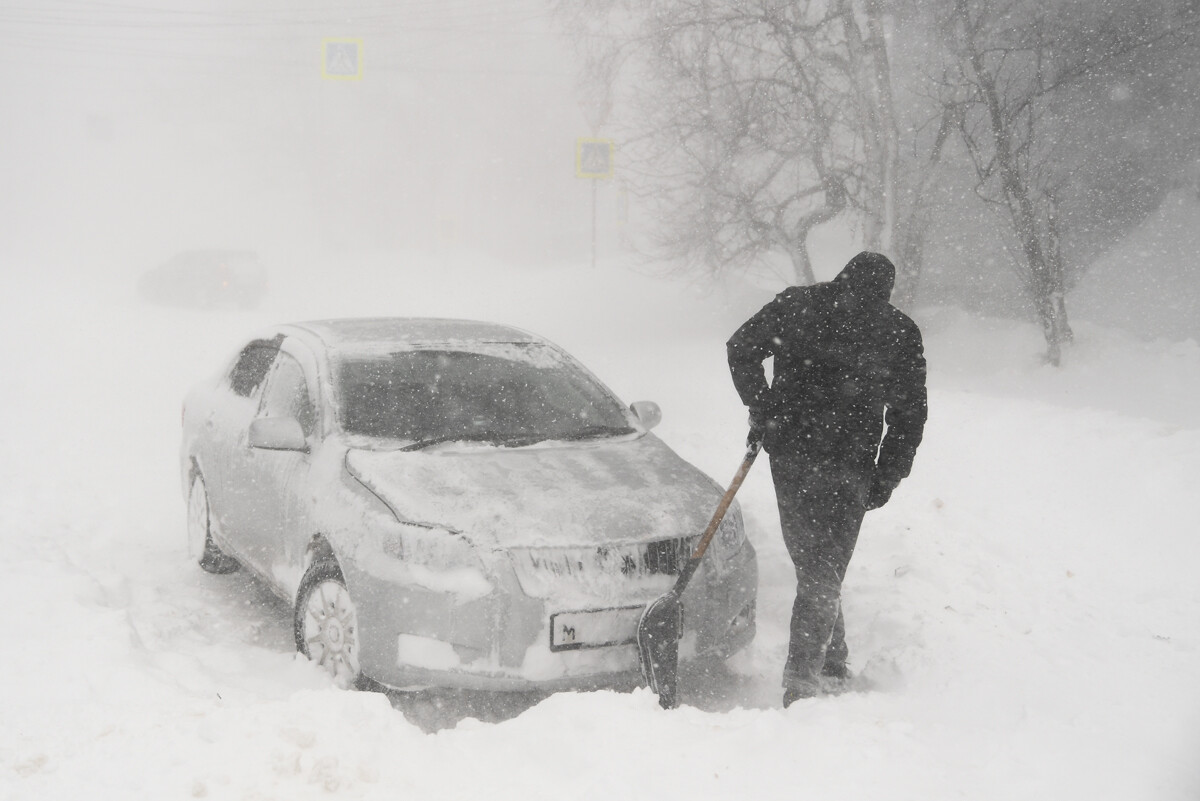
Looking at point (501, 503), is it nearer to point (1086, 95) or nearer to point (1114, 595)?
point (1114, 595)

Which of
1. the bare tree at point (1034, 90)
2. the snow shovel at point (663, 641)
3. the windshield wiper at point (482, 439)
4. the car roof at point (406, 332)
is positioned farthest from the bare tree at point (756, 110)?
the snow shovel at point (663, 641)

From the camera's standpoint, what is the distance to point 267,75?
60.6 m

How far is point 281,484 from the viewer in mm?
4594

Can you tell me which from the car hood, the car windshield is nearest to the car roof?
the car windshield

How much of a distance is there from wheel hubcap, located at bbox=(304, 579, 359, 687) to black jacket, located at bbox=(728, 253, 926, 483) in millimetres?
1689

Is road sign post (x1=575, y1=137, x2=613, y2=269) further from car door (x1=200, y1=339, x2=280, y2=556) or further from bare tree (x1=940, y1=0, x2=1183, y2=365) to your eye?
car door (x1=200, y1=339, x2=280, y2=556)

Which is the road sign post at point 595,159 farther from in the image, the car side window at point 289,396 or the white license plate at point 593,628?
the white license plate at point 593,628

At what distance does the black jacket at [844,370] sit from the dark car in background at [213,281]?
2245 centimetres

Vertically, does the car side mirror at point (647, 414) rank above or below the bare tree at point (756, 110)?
below

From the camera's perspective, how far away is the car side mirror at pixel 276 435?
14.0ft

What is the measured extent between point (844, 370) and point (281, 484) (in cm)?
247

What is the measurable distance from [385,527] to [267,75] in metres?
62.9

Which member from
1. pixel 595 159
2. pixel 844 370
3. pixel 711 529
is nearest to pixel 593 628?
pixel 711 529

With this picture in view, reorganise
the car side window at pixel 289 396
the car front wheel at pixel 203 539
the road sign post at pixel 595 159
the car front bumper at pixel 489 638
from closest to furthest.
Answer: the car front bumper at pixel 489 638
the car side window at pixel 289 396
the car front wheel at pixel 203 539
the road sign post at pixel 595 159
